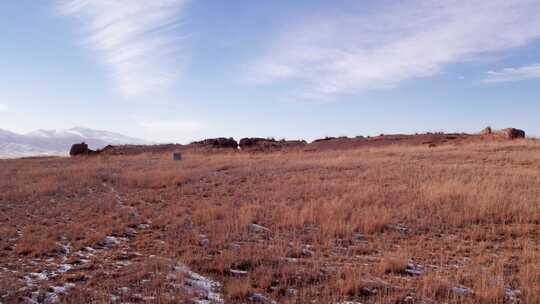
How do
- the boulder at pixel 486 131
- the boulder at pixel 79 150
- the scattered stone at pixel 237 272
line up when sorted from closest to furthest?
the scattered stone at pixel 237 272, the boulder at pixel 486 131, the boulder at pixel 79 150

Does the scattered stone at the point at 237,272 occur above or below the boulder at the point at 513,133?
below

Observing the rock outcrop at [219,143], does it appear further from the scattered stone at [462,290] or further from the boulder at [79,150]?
the scattered stone at [462,290]

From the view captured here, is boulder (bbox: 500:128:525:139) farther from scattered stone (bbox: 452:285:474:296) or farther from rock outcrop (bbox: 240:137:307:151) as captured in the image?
scattered stone (bbox: 452:285:474:296)

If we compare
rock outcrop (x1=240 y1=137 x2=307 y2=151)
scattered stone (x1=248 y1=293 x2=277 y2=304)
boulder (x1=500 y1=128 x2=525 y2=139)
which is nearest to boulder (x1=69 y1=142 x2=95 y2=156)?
rock outcrop (x1=240 y1=137 x2=307 y2=151)

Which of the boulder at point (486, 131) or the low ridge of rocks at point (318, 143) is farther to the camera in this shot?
the boulder at point (486, 131)

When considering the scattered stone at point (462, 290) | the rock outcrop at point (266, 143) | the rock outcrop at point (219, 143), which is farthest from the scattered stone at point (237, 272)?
the rock outcrop at point (219, 143)

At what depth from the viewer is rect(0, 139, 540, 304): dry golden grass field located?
190 inches

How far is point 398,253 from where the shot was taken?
6035 mm

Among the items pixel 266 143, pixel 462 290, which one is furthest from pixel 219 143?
pixel 462 290

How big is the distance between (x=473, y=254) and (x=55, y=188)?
13.1 metres

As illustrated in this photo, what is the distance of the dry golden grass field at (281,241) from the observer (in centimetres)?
482

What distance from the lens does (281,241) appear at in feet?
22.9

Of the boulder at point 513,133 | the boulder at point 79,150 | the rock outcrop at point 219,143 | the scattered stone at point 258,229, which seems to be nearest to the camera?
the scattered stone at point 258,229

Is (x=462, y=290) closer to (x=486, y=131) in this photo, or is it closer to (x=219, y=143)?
(x=486, y=131)
